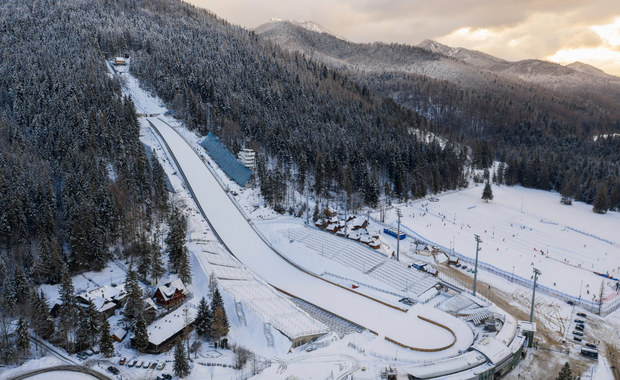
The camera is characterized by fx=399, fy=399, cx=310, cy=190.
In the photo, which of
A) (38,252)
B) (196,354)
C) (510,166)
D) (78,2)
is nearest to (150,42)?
(78,2)

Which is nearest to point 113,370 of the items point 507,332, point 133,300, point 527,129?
point 133,300

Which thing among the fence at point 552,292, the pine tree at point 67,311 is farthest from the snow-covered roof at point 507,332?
the pine tree at point 67,311

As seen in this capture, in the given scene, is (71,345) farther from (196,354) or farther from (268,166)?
(268,166)

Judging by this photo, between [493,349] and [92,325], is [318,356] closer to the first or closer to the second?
[493,349]

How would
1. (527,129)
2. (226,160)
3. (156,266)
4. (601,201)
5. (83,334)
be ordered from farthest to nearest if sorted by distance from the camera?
(527,129), (601,201), (226,160), (156,266), (83,334)

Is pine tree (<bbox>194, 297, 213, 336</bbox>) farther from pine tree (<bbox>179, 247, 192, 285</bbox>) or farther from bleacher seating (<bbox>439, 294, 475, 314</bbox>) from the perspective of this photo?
bleacher seating (<bbox>439, 294, 475, 314</bbox>)

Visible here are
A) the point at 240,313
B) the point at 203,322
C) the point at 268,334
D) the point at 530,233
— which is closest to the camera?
the point at 203,322
